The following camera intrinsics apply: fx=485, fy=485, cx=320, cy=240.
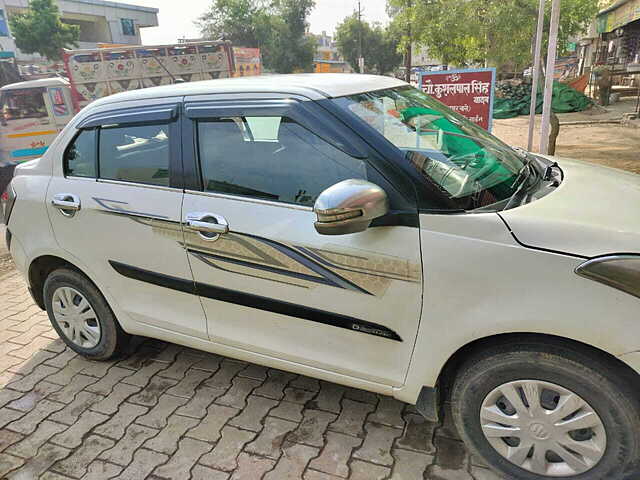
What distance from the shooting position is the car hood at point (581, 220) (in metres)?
1.72

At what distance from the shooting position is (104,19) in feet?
156

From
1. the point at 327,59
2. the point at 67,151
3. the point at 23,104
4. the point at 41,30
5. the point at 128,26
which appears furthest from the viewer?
the point at 327,59

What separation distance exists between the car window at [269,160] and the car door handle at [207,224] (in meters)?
0.14

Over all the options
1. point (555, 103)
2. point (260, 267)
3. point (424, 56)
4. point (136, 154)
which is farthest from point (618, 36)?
point (260, 267)

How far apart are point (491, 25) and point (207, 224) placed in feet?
23.9

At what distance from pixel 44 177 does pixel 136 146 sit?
0.79m

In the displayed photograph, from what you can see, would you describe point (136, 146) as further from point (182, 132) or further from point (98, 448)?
point (98, 448)

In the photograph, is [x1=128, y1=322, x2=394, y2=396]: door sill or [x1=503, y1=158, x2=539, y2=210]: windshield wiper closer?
[x1=503, y1=158, x2=539, y2=210]: windshield wiper

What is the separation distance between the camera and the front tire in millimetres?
1762

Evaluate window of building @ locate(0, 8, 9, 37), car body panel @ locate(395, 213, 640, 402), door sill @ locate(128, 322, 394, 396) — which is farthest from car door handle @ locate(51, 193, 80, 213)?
window of building @ locate(0, 8, 9, 37)

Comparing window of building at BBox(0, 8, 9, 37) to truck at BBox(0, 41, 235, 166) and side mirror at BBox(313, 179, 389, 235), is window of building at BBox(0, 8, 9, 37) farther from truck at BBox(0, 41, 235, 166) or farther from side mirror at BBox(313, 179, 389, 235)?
side mirror at BBox(313, 179, 389, 235)

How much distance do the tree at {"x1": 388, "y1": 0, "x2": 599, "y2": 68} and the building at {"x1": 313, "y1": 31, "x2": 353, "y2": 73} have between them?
2736 centimetres

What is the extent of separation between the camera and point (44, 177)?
9.94 ft

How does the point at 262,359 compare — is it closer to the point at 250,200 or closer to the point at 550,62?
the point at 250,200
